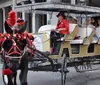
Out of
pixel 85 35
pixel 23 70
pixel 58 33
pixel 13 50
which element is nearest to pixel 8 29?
pixel 13 50

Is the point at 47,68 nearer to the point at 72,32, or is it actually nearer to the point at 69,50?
the point at 69,50

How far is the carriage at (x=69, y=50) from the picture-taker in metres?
9.23

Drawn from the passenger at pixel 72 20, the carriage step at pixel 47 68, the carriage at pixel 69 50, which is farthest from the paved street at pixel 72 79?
the passenger at pixel 72 20

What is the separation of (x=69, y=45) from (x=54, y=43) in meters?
0.41

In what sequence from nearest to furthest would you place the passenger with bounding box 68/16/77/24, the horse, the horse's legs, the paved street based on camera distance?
the horse → the horse's legs → the passenger with bounding box 68/16/77/24 → the paved street

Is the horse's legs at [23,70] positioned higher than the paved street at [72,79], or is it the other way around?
the horse's legs at [23,70]

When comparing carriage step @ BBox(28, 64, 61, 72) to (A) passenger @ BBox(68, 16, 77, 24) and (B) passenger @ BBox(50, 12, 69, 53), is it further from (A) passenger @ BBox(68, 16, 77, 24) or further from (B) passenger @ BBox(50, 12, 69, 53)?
(A) passenger @ BBox(68, 16, 77, 24)

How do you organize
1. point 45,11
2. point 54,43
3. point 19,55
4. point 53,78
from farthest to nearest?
1. point 53,78
2. point 45,11
3. point 54,43
4. point 19,55

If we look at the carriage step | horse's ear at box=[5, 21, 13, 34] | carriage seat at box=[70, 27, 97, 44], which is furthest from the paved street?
horse's ear at box=[5, 21, 13, 34]

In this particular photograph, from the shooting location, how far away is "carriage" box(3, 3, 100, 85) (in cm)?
923

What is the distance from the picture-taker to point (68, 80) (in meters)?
11.1

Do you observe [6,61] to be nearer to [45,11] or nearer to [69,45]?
[69,45]

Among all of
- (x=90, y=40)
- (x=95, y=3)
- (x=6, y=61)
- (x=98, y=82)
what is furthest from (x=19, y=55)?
(x=95, y=3)

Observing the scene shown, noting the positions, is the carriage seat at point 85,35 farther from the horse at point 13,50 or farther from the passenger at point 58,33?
the horse at point 13,50
